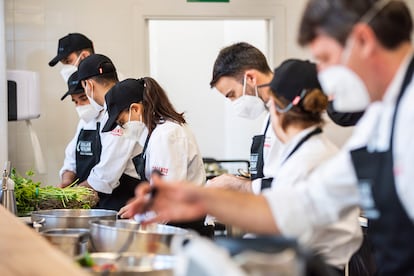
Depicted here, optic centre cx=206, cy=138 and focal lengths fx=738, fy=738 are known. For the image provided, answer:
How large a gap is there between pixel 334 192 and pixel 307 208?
3.0 inches

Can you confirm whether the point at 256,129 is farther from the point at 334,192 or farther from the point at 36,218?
the point at 334,192

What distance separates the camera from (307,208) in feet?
5.44

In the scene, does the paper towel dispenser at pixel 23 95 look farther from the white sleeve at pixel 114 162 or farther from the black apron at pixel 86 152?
the white sleeve at pixel 114 162

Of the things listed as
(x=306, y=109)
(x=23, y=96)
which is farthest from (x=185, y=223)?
(x=23, y=96)

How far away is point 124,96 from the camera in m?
3.32

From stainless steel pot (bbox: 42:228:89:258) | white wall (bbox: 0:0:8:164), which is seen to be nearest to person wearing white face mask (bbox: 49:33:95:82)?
white wall (bbox: 0:0:8:164)

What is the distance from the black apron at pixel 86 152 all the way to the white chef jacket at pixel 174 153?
0.97m

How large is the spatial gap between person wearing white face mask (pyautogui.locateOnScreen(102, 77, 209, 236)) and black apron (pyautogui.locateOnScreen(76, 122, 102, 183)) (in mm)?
667

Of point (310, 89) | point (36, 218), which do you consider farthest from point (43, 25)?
point (310, 89)

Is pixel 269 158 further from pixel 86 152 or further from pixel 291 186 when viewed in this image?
pixel 86 152

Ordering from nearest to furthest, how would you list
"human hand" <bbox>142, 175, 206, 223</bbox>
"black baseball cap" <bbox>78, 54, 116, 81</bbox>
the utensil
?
1. "human hand" <bbox>142, 175, 206, 223</bbox>
2. the utensil
3. "black baseball cap" <bbox>78, 54, 116, 81</bbox>

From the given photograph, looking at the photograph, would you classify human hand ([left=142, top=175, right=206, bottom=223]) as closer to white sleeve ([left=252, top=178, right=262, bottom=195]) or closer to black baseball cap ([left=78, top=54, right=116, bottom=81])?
white sleeve ([left=252, top=178, right=262, bottom=195])

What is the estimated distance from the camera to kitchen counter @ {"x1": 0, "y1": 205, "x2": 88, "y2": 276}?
64.6 inches

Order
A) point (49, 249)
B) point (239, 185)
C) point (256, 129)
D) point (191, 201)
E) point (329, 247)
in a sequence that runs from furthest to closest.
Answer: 1. point (256, 129)
2. point (239, 185)
3. point (329, 247)
4. point (49, 249)
5. point (191, 201)
